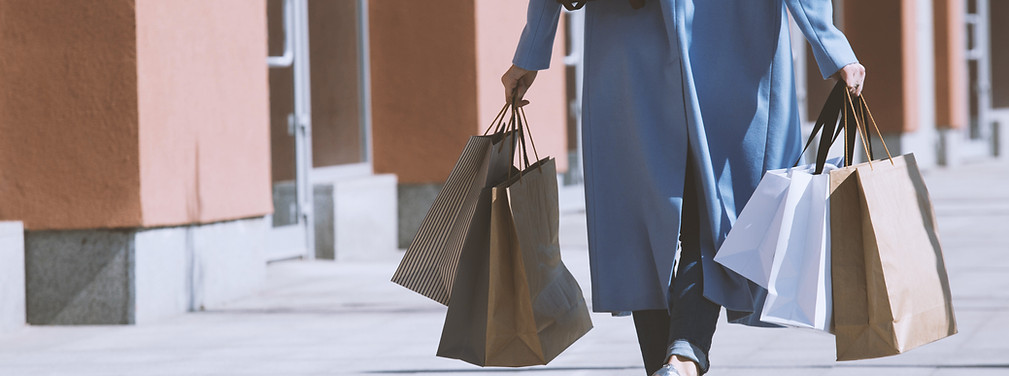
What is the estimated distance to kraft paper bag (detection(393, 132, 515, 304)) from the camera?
393 cm

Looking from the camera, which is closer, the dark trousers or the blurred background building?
the dark trousers

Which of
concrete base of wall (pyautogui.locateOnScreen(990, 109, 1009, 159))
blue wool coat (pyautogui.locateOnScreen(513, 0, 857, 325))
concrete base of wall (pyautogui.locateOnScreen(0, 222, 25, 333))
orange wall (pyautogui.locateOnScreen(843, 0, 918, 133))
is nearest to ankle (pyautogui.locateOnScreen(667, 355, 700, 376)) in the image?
blue wool coat (pyautogui.locateOnScreen(513, 0, 857, 325))

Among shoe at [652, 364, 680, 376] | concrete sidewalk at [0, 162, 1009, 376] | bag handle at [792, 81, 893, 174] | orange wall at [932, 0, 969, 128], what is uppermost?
orange wall at [932, 0, 969, 128]

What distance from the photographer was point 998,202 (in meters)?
13.0

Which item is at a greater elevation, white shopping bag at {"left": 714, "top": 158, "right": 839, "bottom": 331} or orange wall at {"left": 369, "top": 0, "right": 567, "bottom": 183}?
orange wall at {"left": 369, "top": 0, "right": 567, "bottom": 183}

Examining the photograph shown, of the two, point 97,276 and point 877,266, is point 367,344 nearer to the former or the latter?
point 97,276

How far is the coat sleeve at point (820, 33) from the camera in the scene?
357cm

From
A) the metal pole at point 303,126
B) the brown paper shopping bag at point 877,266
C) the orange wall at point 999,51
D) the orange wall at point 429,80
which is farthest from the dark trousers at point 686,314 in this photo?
the orange wall at point 999,51

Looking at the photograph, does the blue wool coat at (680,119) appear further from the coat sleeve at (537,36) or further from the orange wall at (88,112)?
the orange wall at (88,112)

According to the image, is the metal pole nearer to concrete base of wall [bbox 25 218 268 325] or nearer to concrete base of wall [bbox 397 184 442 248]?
concrete base of wall [bbox 397 184 442 248]

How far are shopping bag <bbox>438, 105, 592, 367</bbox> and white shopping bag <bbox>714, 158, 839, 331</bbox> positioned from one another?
0.50 metres

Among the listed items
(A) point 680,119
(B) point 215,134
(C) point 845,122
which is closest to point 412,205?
(B) point 215,134

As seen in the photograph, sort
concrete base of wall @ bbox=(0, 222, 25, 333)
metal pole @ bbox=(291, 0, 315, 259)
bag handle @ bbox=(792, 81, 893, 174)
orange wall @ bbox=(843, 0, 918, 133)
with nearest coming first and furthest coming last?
1. bag handle @ bbox=(792, 81, 893, 174)
2. concrete base of wall @ bbox=(0, 222, 25, 333)
3. metal pole @ bbox=(291, 0, 315, 259)
4. orange wall @ bbox=(843, 0, 918, 133)

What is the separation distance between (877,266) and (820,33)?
1.83 ft
